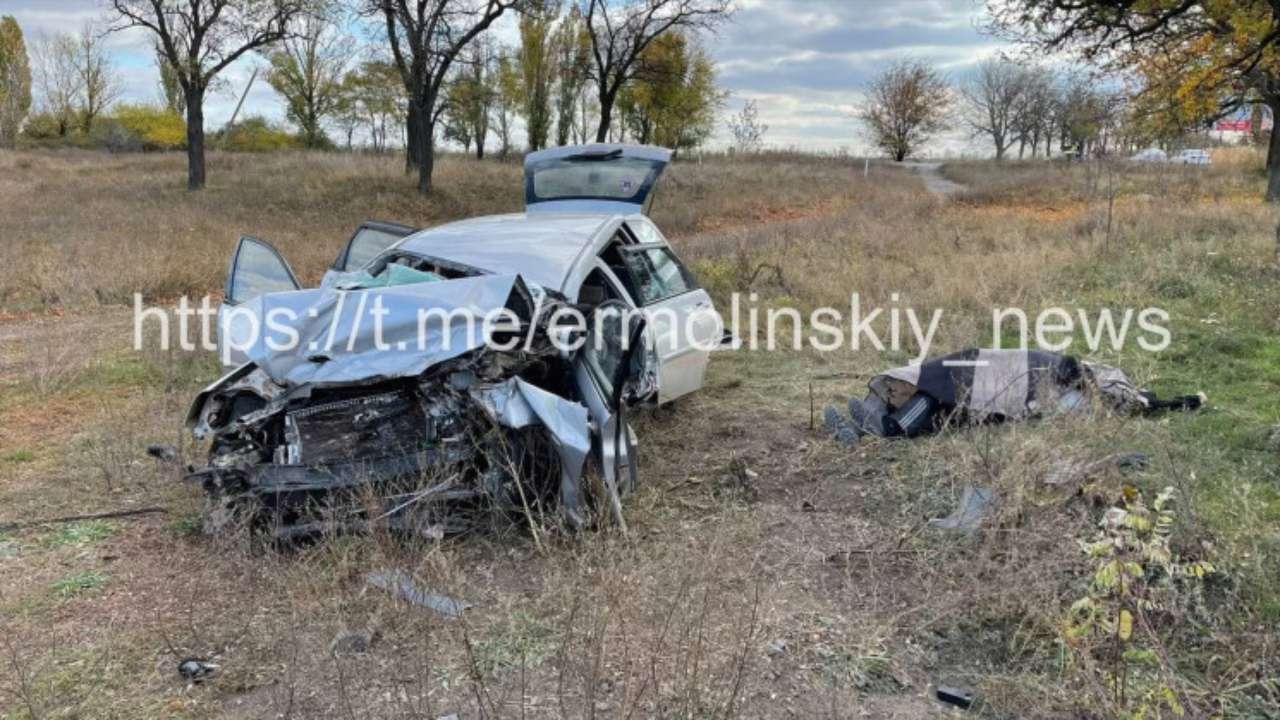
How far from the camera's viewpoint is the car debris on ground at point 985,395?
5.19 metres

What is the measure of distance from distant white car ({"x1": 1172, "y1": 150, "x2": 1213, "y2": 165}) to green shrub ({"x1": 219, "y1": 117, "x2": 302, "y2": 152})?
141 ft

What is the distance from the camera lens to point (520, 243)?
516cm

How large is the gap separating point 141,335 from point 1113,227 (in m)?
14.6

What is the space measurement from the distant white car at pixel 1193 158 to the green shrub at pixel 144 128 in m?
46.8

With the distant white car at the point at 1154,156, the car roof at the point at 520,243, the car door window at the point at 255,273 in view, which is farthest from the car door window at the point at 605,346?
the distant white car at the point at 1154,156

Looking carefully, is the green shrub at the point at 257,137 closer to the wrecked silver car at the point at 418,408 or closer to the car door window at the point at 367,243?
the car door window at the point at 367,243

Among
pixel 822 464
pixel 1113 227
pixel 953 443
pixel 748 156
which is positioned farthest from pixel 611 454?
pixel 748 156

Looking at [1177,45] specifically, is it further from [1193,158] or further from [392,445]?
[392,445]

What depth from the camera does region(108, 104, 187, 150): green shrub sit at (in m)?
42.0

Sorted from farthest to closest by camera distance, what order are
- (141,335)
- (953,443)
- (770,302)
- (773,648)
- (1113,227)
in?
(1113,227)
(770,302)
(141,335)
(953,443)
(773,648)

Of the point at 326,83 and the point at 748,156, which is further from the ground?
the point at 326,83

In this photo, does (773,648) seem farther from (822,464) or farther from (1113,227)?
(1113,227)

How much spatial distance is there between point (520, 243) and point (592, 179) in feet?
5.18

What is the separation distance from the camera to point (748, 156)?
47.9 metres
